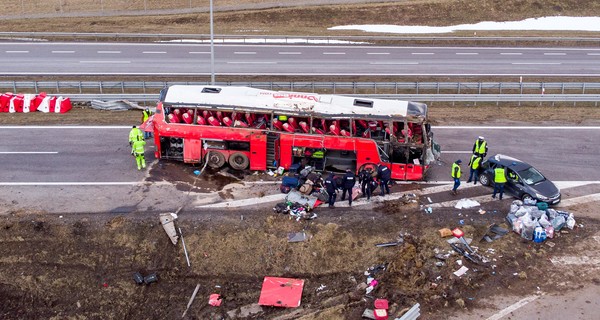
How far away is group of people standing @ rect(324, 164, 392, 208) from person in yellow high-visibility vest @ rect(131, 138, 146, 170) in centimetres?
688

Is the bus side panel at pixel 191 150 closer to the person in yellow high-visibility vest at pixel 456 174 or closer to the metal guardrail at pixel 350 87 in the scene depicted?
the person in yellow high-visibility vest at pixel 456 174

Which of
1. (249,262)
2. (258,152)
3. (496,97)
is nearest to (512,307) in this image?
(249,262)

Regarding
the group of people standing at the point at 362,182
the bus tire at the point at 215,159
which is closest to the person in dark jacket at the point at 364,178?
the group of people standing at the point at 362,182

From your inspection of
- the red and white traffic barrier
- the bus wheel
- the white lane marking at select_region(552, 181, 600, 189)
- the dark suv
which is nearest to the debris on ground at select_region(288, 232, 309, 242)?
the bus wheel

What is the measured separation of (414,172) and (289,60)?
1914 centimetres

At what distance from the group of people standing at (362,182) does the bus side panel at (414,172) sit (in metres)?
1.07

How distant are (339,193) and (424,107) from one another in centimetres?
473

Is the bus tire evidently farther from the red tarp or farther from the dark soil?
the red tarp

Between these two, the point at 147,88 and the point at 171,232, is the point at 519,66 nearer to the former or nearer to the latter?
the point at 147,88

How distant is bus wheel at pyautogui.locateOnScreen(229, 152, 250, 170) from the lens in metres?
19.3

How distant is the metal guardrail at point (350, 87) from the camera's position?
93.2ft

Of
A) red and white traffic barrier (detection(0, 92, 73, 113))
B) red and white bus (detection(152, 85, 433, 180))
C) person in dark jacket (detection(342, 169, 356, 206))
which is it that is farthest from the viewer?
red and white traffic barrier (detection(0, 92, 73, 113))

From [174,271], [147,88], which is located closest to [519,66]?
[147,88]

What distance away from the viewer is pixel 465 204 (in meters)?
17.3
